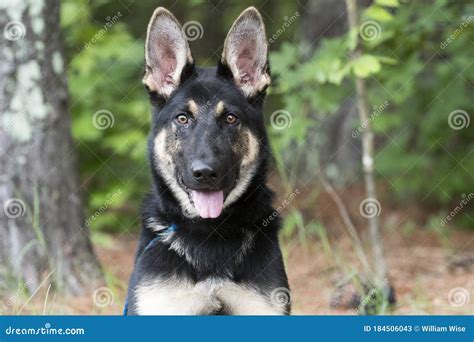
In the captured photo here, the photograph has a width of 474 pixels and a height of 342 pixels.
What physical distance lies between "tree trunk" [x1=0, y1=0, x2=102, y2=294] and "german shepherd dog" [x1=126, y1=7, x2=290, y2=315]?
1.69m

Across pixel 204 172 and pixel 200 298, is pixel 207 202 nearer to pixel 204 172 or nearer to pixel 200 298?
pixel 204 172

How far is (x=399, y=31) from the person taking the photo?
6293 mm

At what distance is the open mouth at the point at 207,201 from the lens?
426cm

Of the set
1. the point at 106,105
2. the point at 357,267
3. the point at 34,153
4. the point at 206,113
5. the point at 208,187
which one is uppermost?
the point at 206,113

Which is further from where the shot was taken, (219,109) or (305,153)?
(305,153)

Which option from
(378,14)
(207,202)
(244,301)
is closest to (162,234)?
(207,202)

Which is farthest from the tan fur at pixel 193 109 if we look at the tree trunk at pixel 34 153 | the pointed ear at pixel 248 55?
the tree trunk at pixel 34 153

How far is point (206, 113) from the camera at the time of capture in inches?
173

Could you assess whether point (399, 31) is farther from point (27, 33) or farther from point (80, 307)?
point (80, 307)

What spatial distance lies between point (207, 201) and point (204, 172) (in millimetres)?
247

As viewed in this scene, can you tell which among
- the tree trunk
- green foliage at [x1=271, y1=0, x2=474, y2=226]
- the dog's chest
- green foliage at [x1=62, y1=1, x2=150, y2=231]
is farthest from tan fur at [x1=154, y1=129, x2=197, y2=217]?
green foliage at [x1=62, y1=1, x2=150, y2=231]
